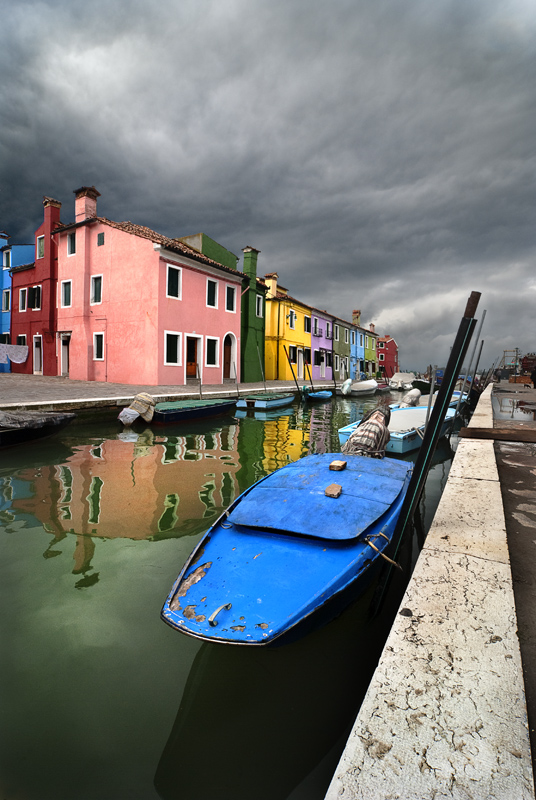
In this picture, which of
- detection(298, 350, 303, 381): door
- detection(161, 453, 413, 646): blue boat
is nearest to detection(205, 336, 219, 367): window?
detection(298, 350, 303, 381): door

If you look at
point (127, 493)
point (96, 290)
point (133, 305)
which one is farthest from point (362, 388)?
point (127, 493)

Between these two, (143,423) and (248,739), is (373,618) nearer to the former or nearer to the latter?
(248,739)

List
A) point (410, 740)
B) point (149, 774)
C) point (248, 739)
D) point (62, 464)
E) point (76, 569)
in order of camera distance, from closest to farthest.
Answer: point (410, 740)
point (149, 774)
point (248, 739)
point (76, 569)
point (62, 464)

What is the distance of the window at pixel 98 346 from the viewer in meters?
19.2

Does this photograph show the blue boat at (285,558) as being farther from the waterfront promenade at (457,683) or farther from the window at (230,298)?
the window at (230,298)

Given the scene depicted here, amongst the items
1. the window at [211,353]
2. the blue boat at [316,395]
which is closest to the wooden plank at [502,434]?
the blue boat at [316,395]

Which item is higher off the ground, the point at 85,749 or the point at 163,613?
the point at 163,613

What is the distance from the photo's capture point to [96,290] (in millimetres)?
19703

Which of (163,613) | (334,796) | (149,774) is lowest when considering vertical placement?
(149,774)

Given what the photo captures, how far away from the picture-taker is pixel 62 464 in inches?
294

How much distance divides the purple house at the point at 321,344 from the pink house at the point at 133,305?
1325 cm

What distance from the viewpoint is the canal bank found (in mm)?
1164

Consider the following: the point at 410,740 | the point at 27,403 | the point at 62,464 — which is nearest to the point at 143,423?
the point at 27,403

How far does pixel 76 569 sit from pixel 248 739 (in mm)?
2364
